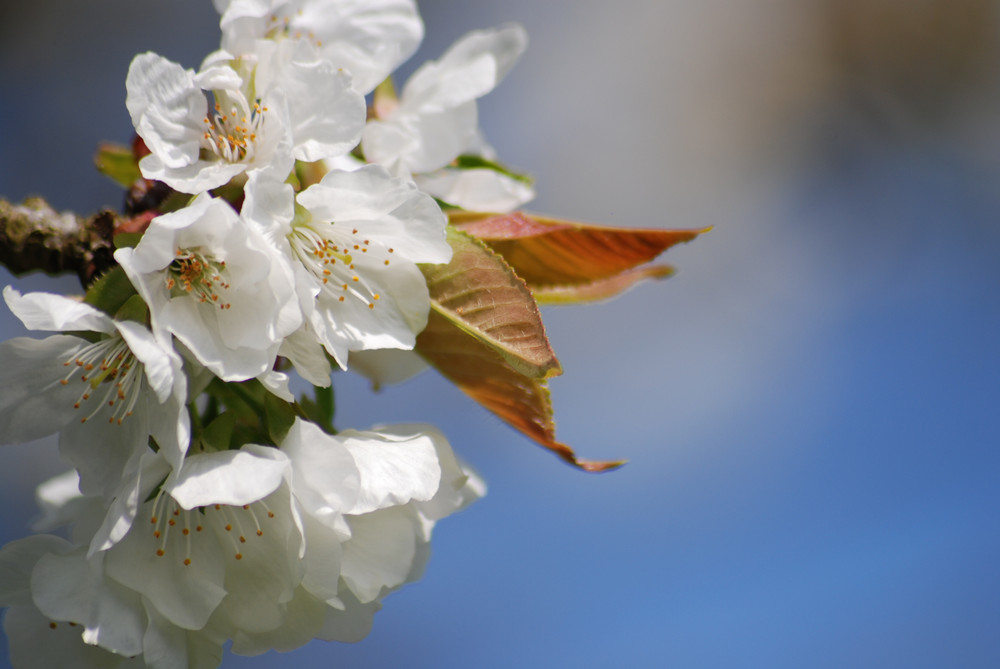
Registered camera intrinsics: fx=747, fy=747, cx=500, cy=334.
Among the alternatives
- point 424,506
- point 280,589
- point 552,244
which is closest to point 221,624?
point 280,589

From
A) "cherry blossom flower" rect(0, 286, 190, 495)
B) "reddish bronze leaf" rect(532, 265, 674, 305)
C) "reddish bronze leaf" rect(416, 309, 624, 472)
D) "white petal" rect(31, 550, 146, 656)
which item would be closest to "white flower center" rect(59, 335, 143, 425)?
"cherry blossom flower" rect(0, 286, 190, 495)

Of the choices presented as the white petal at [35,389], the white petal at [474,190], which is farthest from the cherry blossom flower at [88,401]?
the white petal at [474,190]

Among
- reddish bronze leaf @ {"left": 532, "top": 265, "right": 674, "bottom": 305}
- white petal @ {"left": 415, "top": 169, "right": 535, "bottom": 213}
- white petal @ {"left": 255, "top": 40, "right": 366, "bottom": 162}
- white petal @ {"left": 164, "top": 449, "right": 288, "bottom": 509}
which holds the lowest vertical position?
white petal @ {"left": 164, "top": 449, "right": 288, "bottom": 509}

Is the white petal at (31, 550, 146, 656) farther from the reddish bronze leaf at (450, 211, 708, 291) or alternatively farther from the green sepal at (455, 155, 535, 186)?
the green sepal at (455, 155, 535, 186)

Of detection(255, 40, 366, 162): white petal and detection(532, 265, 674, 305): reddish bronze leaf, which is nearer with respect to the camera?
detection(255, 40, 366, 162): white petal

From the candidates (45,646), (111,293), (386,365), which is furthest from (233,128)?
(45,646)

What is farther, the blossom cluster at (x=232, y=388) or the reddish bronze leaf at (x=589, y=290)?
the reddish bronze leaf at (x=589, y=290)

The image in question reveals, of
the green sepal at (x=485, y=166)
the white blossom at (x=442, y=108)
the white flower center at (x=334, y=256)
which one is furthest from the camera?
the green sepal at (x=485, y=166)

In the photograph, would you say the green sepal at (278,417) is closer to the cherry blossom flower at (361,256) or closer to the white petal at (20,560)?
the cherry blossom flower at (361,256)
